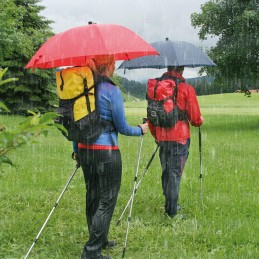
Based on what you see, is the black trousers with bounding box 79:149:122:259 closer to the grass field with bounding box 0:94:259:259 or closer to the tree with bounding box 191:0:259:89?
the grass field with bounding box 0:94:259:259

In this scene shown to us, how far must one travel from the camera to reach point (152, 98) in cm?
648

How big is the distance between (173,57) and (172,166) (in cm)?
145

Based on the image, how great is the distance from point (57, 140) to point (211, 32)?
1488cm

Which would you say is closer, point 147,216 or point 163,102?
point 163,102

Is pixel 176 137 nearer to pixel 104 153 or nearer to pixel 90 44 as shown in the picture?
pixel 104 153

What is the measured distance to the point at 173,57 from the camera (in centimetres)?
691

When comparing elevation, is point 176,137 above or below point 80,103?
below

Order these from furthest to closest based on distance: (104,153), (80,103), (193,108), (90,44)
Result: (193,108), (90,44), (104,153), (80,103)

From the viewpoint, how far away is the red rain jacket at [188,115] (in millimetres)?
6516

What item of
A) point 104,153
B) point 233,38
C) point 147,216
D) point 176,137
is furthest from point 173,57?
point 233,38

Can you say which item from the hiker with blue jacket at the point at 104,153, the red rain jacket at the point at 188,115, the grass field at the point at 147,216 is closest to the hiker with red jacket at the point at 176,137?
the red rain jacket at the point at 188,115

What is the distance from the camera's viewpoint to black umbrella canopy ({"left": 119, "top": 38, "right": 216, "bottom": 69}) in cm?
689

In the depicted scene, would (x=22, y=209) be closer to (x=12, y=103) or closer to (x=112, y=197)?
(x=112, y=197)

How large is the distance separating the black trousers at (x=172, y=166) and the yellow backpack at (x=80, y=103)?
210 cm
